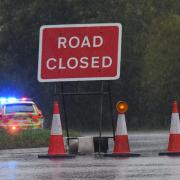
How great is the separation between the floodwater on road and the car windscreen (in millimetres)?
15137

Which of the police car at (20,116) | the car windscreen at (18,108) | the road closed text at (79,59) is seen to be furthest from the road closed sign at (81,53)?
the car windscreen at (18,108)

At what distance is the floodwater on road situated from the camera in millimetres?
10836

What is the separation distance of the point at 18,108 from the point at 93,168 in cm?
1843

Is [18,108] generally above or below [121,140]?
above

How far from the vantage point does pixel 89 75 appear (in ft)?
51.1

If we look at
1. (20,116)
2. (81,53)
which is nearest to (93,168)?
(81,53)

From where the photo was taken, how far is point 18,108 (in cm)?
3039

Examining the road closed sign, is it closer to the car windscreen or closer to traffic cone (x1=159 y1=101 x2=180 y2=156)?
traffic cone (x1=159 y1=101 x2=180 y2=156)

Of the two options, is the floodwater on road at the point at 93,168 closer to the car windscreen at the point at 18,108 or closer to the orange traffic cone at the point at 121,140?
the orange traffic cone at the point at 121,140

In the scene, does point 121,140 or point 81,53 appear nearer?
point 121,140

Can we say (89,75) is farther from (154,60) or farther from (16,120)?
(154,60)

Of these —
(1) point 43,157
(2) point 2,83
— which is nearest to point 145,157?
(1) point 43,157

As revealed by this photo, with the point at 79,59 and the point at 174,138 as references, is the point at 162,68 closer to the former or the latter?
the point at 79,59

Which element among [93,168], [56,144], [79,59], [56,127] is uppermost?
[79,59]
